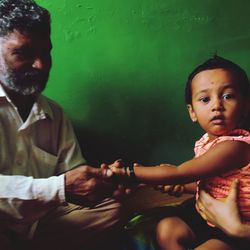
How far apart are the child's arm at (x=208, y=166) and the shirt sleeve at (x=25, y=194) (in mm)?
348

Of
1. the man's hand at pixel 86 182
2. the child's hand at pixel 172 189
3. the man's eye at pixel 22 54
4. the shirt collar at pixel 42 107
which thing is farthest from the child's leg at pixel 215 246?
the man's eye at pixel 22 54

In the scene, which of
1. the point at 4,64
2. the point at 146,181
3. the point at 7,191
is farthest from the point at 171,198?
the point at 4,64

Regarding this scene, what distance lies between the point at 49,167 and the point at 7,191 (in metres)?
0.39

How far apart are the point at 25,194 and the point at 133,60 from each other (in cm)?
92

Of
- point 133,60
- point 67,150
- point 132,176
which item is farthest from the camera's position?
point 133,60

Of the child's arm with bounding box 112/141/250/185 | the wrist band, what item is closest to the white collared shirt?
the wrist band

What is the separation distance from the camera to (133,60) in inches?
88.7

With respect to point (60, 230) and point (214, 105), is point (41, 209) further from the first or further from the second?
point (214, 105)

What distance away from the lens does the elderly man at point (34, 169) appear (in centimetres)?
170

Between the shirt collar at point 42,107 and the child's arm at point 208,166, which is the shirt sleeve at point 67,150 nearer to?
the shirt collar at point 42,107

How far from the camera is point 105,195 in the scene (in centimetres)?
190

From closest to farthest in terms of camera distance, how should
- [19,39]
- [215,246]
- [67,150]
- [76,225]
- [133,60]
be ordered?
[215,246], [19,39], [76,225], [67,150], [133,60]

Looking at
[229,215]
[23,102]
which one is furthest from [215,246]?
[23,102]

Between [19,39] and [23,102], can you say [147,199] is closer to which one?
[23,102]
